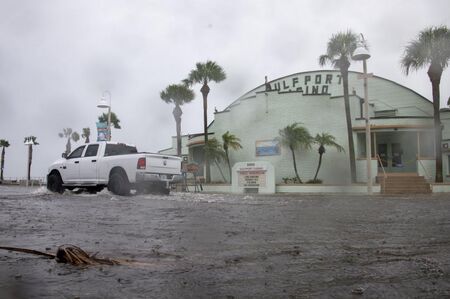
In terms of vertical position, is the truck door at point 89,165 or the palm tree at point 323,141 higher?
the palm tree at point 323,141

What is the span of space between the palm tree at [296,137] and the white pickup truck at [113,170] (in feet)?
29.4

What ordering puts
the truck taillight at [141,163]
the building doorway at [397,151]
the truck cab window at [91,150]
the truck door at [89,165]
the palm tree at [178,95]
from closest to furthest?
1. the truck taillight at [141,163]
2. the truck door at [89,165]
3. the truck cab window at [91,150]
4. the building doorway at [397,151]
5. the palm tree at [178,95]

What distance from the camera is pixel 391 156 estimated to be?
18781mm

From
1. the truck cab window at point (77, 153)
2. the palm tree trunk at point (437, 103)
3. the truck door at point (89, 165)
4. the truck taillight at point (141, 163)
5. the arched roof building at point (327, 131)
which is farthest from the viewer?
the arched roof building at point (327, 131)

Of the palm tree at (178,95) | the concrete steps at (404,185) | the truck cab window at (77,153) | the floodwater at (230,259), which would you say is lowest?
the floodwater at (230,259)

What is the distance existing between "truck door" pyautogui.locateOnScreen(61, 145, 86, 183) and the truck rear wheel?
1357 millimetres

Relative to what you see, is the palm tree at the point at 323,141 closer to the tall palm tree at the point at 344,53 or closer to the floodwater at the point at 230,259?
the tall palm tree at the point at 344,53

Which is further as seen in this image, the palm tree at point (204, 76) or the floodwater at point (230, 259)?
the palm tree at point (204, 76)

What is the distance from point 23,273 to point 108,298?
0.75 meters

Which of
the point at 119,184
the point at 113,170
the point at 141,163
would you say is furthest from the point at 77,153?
the point at 141,163

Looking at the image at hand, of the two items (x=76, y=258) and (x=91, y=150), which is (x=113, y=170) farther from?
(x=76, y=258)

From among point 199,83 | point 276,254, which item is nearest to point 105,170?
point 276,254

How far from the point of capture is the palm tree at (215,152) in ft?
65.4

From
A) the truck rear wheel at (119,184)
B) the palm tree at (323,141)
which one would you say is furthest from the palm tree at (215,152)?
the truck rear wheel at (119,184)
